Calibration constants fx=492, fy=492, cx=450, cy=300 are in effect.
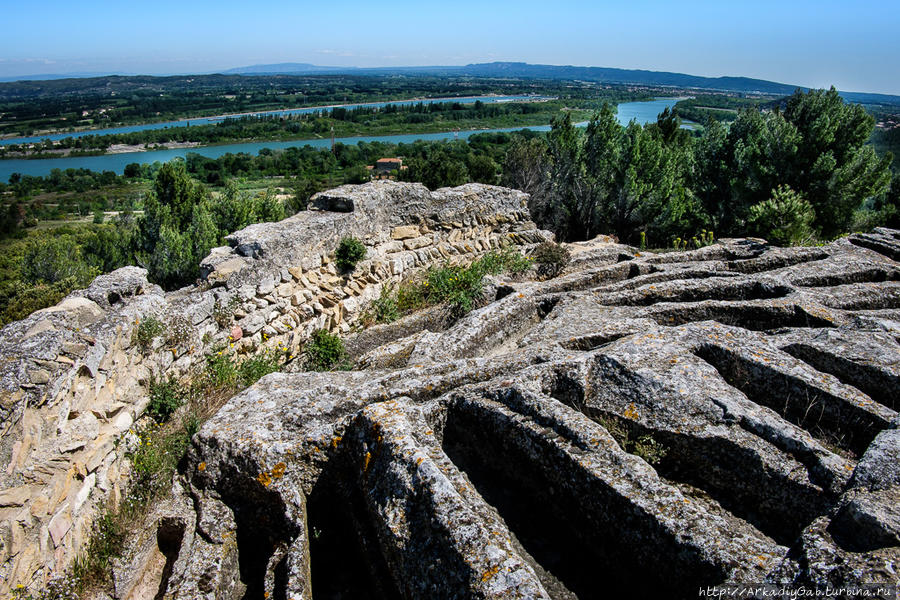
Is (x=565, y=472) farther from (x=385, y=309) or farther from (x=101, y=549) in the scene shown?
(x=385, y=309)

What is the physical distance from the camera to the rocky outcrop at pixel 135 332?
3898 millimetres

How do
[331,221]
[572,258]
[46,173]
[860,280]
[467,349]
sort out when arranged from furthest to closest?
[46,173]
[572,258]
[331,221]
[860,280]
[467,349]

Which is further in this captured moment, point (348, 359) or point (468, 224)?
point (468, 224)

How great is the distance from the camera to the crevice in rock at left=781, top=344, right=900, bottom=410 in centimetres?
443

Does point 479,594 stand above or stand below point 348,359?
above

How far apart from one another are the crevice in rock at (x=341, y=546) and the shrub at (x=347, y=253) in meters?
5.35

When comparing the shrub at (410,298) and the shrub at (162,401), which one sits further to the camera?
the shrub at (410,298)

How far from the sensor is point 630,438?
13.6ft

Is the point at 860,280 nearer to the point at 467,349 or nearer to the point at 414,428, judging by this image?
the point at 467,349

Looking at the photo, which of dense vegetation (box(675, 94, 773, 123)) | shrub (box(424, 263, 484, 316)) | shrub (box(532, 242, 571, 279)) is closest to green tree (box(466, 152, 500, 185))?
dense vegetation (box(675, 94, 773, 123))

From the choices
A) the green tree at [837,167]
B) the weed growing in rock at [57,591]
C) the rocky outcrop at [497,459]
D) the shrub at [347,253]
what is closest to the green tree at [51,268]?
the shrub at [347,253]

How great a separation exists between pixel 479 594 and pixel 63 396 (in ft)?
13.2

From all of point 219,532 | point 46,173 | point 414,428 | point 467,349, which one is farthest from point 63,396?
point 46,173

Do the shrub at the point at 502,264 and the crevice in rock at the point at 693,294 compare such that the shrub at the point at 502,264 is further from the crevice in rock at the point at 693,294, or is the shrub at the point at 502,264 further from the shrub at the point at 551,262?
the crevice in rock at the point at 693,294
